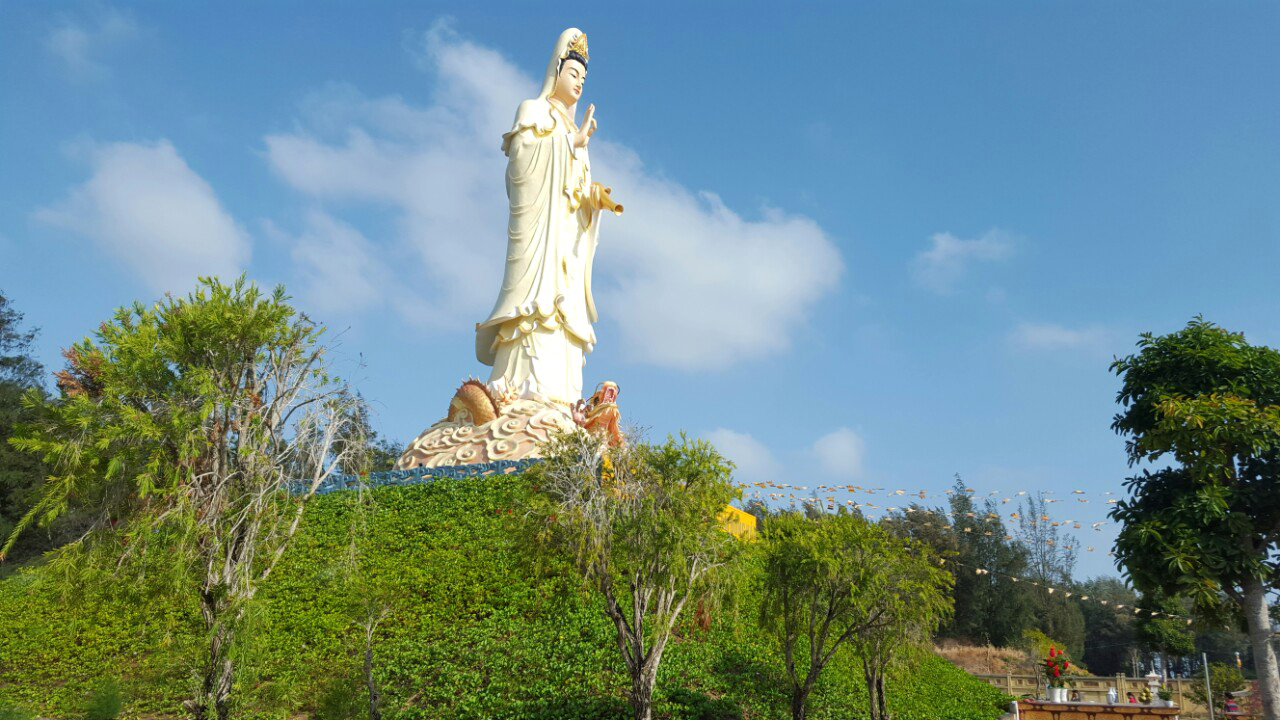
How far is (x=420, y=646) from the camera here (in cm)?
998

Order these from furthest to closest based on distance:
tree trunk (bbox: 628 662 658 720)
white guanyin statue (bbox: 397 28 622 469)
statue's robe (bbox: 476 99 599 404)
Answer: statue's robe (bbox: 476 99 599 404) → white guanyin statue (bbox: 397 28 622 469) → tree trunk (bbox: 628 662 658 720)

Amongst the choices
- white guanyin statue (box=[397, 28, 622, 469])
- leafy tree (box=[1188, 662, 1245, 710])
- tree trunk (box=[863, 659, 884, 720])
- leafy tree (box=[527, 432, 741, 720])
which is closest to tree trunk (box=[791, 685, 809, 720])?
leafy tree (box=[527, 432, 741, 720])

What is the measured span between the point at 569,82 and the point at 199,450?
1468 centimetres

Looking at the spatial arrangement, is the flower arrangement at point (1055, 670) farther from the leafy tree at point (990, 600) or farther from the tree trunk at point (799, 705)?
the leafy tree at point (990, 600)

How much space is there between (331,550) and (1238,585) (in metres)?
11.3

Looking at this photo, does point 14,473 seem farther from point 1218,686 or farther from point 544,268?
point 1218,686

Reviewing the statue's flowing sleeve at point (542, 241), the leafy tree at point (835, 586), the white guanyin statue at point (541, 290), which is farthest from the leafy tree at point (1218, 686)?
the statue's flowing sleeve at point (542, 241)

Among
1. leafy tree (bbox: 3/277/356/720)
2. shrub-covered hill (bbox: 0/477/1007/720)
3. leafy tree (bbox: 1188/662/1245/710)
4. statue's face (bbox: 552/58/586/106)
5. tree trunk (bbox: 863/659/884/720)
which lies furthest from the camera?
statue's face (bbox: 552/58/586/106)

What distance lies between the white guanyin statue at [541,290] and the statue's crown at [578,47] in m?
0.02

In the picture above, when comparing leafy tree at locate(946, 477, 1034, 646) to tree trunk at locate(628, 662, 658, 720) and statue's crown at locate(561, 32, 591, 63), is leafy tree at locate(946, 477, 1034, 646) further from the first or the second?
tree trunk at locate(628, 662, 658, 720)

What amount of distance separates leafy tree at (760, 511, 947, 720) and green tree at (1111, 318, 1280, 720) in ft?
7.63

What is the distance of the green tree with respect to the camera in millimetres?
8742

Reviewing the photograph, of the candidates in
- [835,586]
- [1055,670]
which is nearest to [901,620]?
[835,586]

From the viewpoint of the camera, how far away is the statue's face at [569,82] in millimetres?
19625
